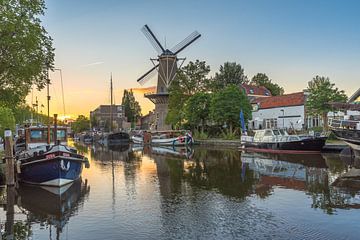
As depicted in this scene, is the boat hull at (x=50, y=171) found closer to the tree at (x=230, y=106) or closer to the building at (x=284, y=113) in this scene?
the tree at (x=230, y=106)

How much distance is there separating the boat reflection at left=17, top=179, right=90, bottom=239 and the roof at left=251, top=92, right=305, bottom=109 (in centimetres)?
4919

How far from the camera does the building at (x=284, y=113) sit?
6177 centimetres

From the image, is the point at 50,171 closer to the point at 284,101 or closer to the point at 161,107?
the point at 284,101

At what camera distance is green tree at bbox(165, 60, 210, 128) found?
71.8 m

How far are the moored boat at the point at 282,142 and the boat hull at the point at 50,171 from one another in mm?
24028

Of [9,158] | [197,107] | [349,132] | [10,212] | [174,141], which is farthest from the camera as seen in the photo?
[197,107]

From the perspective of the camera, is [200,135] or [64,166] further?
[200,135]

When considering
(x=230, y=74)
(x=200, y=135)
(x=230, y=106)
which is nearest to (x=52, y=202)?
(x=230, y=106)

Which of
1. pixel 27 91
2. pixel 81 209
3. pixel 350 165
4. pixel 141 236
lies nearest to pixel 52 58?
pixel 27 91

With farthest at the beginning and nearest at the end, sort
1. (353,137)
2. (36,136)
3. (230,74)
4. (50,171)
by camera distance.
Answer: (230,74), (353,137), (36,136), (50,171)

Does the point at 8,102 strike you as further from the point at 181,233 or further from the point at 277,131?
the point at 277,131

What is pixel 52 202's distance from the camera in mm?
15953

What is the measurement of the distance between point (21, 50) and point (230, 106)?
4232 centimetres

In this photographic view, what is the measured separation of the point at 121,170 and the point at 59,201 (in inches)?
475
